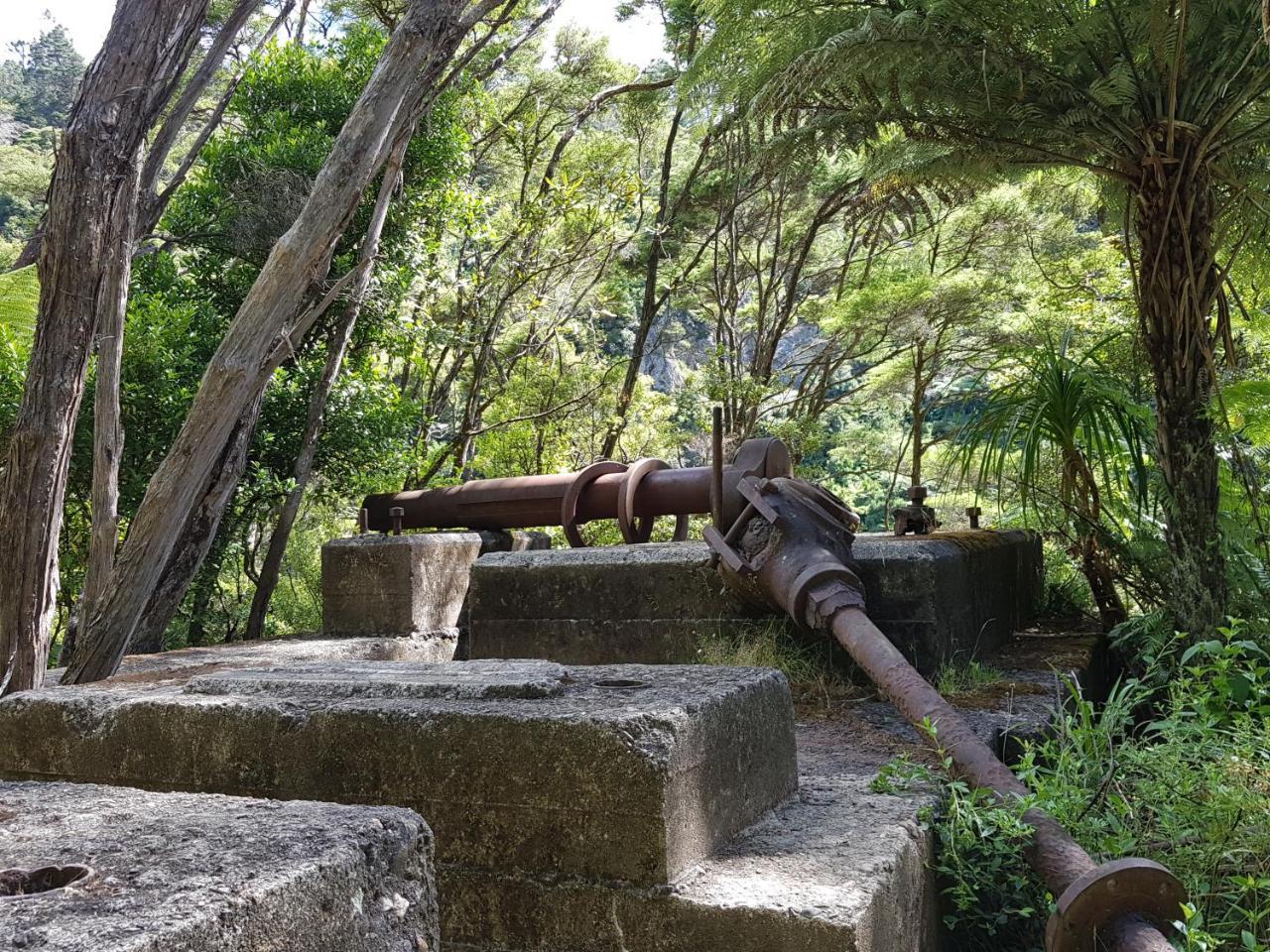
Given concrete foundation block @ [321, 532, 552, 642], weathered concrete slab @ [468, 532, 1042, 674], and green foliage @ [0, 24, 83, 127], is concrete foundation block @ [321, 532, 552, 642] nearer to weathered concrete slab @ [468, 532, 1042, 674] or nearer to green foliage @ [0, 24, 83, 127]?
weathered concrete slab @ [468, 532, 1042, 674]

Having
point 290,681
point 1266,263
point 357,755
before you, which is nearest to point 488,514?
point 290,681

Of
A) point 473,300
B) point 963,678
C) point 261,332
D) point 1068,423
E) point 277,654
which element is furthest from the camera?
point 473,300

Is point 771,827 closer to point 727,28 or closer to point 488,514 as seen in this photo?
point 488,514

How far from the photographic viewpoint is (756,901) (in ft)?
6.31

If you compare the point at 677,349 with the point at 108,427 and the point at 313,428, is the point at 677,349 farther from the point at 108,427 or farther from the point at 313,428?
the point at 108,427

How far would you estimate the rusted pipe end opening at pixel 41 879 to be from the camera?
1.35 metres

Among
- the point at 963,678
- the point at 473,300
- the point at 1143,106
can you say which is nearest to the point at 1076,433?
the point at 1143,106

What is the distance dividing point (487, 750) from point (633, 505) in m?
2.63

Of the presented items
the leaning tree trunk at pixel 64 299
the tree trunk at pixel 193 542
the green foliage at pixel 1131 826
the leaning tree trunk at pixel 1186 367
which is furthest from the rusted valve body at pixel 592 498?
the leaning tree trunk at pixel 64 299

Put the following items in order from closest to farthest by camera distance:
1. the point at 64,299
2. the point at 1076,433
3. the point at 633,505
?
the point at 64,299
the point at 633,505
the point at 1076,433

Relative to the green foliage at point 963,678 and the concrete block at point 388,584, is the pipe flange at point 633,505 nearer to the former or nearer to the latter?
the concrete block at point 388,584

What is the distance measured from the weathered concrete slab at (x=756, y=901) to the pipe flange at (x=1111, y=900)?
31cm

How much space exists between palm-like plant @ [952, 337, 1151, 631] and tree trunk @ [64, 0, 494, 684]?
9.55 feet

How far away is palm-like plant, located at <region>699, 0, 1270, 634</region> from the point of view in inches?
158
